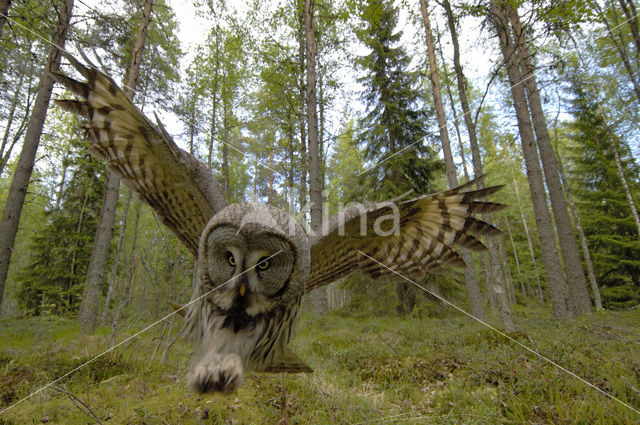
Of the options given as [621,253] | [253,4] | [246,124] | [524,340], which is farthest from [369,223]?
[621,253]

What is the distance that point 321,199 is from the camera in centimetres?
734

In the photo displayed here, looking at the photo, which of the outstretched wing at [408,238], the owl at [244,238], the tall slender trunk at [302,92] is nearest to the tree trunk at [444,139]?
the tall slender trunk at [302,92]

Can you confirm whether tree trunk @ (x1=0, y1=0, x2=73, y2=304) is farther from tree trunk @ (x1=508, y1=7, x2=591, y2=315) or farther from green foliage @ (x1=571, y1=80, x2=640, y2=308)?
green foliage @ (x1=571, y1=80, x2=640, y2=308)

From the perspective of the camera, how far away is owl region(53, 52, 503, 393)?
118cm

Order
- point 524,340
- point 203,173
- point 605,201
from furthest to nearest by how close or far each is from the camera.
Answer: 1. point 605,201
2. point 524,340
3. point 203,173

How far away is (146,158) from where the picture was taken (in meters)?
1.89

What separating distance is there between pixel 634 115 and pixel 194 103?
1629cm

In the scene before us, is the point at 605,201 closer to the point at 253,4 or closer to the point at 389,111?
the point at 389,111

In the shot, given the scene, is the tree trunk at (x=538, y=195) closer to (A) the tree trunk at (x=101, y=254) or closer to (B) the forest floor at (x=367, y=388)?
(B) the forest floor at (x=367, y=388)

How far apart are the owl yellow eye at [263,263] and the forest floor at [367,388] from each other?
0.51 meters

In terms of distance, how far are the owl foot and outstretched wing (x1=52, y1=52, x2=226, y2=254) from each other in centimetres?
85

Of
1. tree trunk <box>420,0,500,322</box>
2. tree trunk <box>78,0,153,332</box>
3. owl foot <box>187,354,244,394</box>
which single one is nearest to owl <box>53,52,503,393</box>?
owl foot <box>187,354,244,394</box>

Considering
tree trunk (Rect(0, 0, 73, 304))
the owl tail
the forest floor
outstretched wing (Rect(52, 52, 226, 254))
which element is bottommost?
the forest floor

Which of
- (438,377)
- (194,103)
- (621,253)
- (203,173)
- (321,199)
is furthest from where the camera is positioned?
(621,253)
